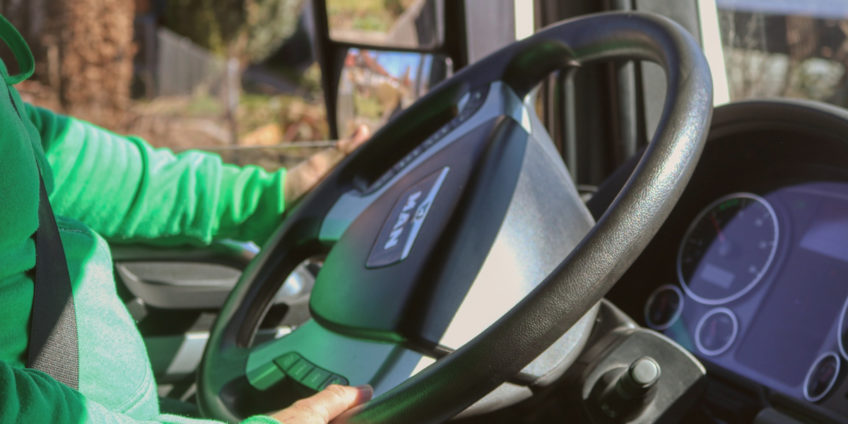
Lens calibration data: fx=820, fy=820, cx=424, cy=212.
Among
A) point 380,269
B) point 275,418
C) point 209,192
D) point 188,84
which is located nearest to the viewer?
point 275,418

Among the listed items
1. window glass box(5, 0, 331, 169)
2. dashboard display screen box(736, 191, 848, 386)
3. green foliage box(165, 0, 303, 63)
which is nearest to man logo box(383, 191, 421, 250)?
dashboard display screen box(736, 191, 848, 386)

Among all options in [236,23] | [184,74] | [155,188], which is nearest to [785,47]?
[155,188]

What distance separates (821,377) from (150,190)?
119 centimetres

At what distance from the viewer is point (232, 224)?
161 centimetres

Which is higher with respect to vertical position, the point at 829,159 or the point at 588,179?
the point at 829,159

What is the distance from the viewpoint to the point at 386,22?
8.13ft

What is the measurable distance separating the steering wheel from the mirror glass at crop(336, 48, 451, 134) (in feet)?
2.52

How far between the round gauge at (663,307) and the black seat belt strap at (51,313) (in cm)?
93

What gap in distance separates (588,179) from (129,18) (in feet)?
27.2

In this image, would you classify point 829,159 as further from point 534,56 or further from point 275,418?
point 275,418

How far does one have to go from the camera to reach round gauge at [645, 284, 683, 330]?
1404mm

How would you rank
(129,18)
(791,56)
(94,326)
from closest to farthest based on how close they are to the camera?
(94,326)
(791,56)
(129,18)

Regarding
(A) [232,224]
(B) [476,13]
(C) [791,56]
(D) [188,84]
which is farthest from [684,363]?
(D) [188,84]

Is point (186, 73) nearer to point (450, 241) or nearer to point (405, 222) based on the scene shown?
point (405, 222)
